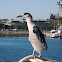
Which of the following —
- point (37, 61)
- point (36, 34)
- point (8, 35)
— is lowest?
A: point (8, 35)

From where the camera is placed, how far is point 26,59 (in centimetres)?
676

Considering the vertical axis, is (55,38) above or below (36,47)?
below

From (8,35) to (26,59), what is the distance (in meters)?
88.6

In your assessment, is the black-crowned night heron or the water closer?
the black-crowned night heron

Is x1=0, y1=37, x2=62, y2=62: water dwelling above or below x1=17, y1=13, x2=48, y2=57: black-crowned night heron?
A: below

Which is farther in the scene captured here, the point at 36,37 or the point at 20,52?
the point at 20,52

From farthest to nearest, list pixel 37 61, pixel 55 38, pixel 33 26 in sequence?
1. pixel 55 38
2. pixel 33 26
3. pixel 37 61

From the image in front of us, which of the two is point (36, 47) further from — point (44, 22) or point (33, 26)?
point (44, 22)

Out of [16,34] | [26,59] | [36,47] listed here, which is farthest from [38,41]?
[16,34]

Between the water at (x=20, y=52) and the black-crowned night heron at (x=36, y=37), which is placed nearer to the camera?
the black-crowned night heron at (x=36, y=37)

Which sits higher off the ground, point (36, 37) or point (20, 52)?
point (36, 37)

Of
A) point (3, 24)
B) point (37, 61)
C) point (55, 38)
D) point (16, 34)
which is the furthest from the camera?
point (3, 24)

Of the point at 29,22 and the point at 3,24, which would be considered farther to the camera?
the point at 3,24

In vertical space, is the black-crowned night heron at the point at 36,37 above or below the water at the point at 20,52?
above
